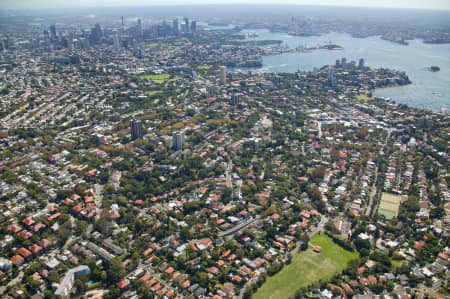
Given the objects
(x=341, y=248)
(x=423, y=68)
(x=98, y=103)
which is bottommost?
(x=341, y=248)

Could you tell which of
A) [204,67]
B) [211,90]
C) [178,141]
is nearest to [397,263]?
[178,141]

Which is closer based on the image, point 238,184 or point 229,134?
point 238,184

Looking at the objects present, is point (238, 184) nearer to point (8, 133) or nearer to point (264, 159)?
point (264, 159)

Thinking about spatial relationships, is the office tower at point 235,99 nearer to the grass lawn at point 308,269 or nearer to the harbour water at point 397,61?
the harbour water at point 397,61

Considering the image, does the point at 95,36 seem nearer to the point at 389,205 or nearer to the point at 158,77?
the point at 158,77

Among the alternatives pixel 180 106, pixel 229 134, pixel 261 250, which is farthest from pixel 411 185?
pixel 180 106

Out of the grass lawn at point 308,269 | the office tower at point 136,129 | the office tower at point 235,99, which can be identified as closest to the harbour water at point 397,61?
the office tower at point 235,99

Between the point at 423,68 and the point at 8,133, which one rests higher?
the point at 423,68

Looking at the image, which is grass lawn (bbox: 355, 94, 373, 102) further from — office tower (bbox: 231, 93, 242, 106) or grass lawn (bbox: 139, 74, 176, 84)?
grass lawn (bbox: 139, 74, 176, 84)
